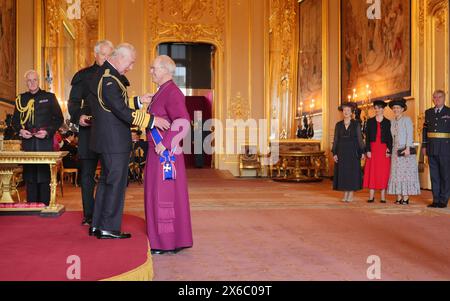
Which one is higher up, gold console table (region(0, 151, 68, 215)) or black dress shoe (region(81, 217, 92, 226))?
gold console table (region(0, 151, 68, 215))

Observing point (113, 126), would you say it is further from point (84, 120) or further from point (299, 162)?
point (299, 162)

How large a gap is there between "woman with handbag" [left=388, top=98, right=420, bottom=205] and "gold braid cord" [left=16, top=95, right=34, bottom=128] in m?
4.77

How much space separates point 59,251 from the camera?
314 centimetres

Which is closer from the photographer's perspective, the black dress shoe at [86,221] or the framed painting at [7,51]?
the black dress shoe at [86,221]

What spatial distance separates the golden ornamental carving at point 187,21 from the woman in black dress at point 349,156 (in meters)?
6.93

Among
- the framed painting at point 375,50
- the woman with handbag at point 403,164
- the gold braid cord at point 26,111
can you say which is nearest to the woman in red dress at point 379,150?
the woman with handbag at point 403,164

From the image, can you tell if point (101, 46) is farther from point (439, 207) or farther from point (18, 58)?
→ point (18, 58)

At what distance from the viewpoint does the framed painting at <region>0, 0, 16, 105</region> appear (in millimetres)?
9391

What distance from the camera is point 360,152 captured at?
7.01 meters

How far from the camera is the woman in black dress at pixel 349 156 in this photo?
6.93 metres

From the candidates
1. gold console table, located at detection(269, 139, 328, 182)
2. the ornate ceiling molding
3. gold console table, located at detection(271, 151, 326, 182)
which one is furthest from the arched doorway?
the ornate ceiling molding

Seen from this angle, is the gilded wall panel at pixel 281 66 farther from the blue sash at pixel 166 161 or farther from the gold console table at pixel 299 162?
the blue sash at pixel 166 161

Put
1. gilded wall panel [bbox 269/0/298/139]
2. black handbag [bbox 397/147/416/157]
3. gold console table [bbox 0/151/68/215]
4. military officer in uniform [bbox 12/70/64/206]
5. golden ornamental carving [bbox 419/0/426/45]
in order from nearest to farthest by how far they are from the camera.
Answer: gold console table [bbox 0/151/68/215] → military officer in uniform [bbox 12/70/64/206] → black handbag [bbox 397/147/416/157] → golden ornamental carving [bbox 419/0/426/45] → gilded wall panel [bbox 269/0/298/139]

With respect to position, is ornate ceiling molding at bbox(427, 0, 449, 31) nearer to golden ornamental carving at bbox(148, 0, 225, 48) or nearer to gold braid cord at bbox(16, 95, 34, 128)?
golden ornamental carving at bbox(148, 0, 225, 48)
